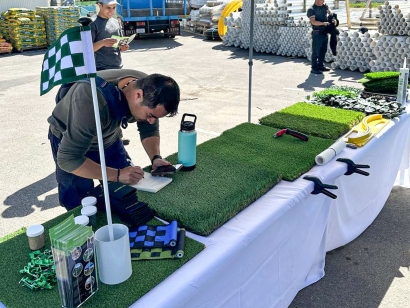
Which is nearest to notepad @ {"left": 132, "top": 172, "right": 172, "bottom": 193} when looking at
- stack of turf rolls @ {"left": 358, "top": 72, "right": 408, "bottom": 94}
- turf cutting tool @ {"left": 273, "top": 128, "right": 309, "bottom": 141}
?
turf cutting tool @ {"left": 273, "top": 128, "right": 309, "bottom": 141}

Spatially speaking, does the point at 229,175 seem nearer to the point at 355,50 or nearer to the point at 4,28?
the point at 355,50

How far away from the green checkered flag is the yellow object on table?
196 centimetres

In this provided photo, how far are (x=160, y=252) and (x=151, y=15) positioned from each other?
45.6 ft

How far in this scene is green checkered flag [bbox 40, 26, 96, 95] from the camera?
144 cm

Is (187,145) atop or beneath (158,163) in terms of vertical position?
atop

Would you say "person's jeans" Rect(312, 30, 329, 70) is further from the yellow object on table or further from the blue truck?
the blue truck

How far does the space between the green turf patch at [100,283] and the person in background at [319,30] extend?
26.7ft

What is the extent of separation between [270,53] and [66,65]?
11.2m

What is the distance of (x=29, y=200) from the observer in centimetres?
406

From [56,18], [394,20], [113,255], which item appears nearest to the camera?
[113,255]

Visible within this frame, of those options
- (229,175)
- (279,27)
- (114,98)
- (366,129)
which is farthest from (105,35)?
(279,27)

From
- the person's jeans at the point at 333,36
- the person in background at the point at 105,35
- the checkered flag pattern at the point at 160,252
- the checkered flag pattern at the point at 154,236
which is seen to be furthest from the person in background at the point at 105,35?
the person's jeans at the point at 333,36

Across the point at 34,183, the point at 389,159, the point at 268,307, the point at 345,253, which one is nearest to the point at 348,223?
the point at 345,253

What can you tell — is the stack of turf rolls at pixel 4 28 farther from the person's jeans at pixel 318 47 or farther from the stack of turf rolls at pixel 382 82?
the stack of turf rolls at pixel 382 82
